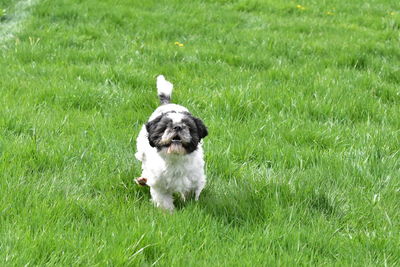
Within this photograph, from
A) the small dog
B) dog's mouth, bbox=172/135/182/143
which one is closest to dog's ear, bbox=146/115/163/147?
the small dog

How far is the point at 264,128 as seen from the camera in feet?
17.3

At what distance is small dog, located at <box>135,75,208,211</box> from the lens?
372 cm

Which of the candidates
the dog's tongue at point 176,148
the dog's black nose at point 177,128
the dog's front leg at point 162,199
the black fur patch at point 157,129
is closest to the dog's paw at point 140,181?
the dog's front leg at point 162,199

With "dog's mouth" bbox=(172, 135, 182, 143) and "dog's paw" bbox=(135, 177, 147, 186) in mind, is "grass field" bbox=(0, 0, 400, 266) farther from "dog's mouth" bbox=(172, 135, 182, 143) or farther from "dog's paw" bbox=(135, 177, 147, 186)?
"dog's mouth" bbox=(172, 135, 182, 143)

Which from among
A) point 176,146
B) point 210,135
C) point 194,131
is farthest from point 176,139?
point 210,135

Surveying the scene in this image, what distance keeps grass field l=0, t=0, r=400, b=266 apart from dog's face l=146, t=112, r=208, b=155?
1.45 ft

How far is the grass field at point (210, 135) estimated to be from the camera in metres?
3.25

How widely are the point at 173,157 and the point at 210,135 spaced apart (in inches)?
50.2

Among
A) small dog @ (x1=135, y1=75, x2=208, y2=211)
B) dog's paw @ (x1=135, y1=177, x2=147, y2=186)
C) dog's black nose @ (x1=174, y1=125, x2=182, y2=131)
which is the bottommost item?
dog's paw @ (x1=135, y1=177, x2=147, y2=186)

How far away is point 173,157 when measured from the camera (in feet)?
12.8

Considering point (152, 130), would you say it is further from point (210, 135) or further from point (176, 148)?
point (210, 135)

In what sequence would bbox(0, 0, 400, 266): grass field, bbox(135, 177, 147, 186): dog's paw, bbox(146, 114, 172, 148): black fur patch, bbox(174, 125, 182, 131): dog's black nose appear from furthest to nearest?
bbox(135, 177, 147, 186): dog's paw, bbox(146, 114, 172, 148): black fur patch, bbox(174, 125, 182, 131): dog's black nose, bbox(0, 0, 400, 266): grass field

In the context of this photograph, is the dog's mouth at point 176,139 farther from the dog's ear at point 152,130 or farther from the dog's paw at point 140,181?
the dog's paw at point 140,181

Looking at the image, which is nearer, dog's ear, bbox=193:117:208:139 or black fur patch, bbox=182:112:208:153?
black fur patch, bbox=182:112:208:153
